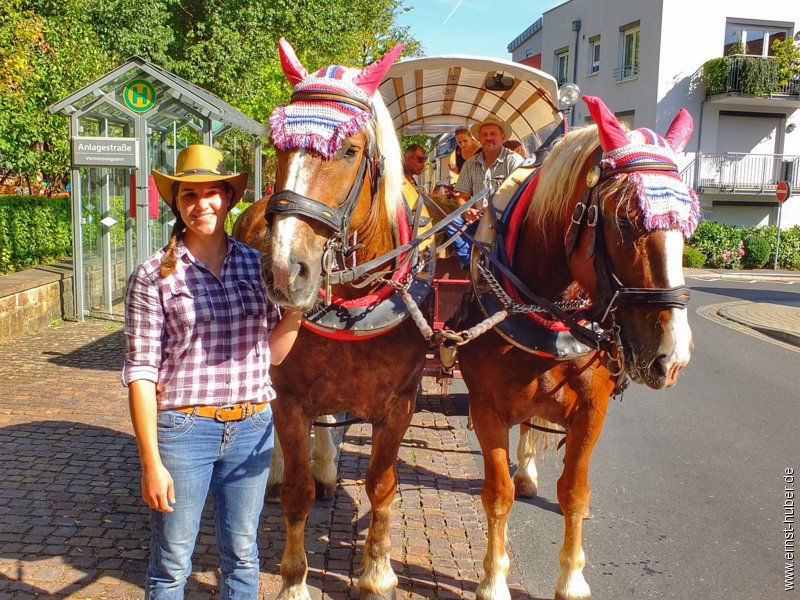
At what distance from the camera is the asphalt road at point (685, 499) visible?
3754 millimetres

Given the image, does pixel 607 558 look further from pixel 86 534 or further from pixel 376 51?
pixel 376 51

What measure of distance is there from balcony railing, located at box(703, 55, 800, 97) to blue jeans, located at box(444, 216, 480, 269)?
2250 cm

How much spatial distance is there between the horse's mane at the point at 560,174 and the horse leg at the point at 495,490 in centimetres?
95

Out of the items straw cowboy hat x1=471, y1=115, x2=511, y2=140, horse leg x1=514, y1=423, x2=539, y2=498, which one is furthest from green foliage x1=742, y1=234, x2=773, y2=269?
horse leg x1=514, y1=423, x2=539, y2=498

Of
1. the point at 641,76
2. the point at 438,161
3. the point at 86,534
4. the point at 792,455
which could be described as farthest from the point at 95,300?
the point at 641,76

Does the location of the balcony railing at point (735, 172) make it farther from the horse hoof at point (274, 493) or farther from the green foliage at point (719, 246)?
the horse hoof at point (274, 493)

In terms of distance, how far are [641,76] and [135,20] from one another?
55.0 ft

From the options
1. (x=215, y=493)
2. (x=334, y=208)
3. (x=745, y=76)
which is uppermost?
(x=745, y=76)

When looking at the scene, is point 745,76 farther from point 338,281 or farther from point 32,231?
point 338,281

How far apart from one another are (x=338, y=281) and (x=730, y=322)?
1114 cm

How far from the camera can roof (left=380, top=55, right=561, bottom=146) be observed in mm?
4344

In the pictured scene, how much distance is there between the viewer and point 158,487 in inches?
91.5

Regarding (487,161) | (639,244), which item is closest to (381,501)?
(639,244)

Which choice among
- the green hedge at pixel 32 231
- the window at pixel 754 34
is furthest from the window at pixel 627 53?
the green hedge at pixel 32 231
